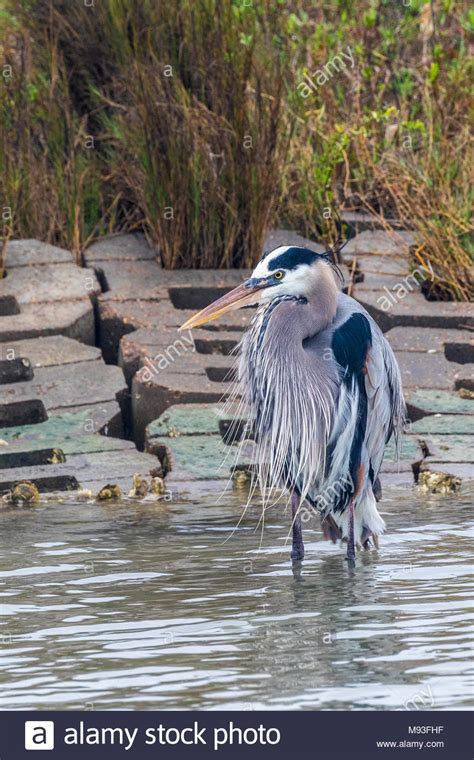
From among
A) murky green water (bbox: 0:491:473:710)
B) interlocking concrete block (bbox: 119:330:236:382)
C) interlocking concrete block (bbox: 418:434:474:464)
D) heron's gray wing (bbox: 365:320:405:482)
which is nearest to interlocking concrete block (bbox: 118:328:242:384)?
interlocking concrete block (bbox: 119:330:236:382)

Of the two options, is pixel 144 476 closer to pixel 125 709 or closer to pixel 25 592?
pixel 25 592

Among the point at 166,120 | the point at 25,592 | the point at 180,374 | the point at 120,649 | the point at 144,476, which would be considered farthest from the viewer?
the point at 166,120

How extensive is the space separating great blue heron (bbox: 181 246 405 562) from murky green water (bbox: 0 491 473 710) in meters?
0.26

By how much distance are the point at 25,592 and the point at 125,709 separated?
1.49 metres

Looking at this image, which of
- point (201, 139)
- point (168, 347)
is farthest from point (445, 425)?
point (201, 139)

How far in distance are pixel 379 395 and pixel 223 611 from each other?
4.68ft

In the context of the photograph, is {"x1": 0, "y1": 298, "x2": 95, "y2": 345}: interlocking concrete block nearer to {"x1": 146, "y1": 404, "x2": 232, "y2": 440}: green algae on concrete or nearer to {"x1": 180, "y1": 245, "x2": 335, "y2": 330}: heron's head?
{"x1": 146, "y1": 404, "x2": 232, "y2": 440}: green algae on concrete

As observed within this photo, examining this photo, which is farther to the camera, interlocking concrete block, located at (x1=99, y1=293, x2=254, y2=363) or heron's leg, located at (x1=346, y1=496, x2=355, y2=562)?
interlocking concrete block, located at (x1=99, y1=293, x2=254, y2=363)

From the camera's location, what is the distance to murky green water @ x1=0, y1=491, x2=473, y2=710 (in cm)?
418

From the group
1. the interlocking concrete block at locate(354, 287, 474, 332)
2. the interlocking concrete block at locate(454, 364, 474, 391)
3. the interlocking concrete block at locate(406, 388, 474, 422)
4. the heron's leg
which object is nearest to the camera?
the heron's leg

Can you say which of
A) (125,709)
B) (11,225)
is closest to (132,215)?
(11,225)

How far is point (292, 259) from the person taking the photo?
5895 mm

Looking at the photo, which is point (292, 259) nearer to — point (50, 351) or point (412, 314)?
point (50, 351)

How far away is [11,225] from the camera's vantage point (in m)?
9.62
